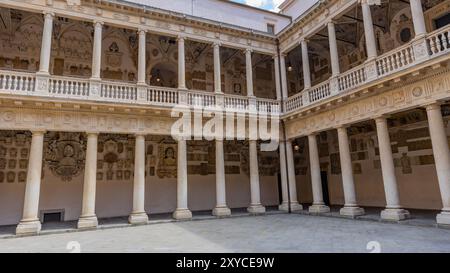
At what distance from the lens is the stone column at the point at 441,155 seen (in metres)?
8.70

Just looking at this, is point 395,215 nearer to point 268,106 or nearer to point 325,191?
point 268,106

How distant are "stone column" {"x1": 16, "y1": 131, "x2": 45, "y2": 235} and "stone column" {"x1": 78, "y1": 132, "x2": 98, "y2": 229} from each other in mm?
1447

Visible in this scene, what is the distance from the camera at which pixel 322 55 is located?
17.4 metres

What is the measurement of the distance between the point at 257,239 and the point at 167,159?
30.1 feet

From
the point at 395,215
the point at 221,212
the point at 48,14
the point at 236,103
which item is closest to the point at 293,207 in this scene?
the point at 221,212

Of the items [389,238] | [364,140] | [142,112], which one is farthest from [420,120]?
[142,112]

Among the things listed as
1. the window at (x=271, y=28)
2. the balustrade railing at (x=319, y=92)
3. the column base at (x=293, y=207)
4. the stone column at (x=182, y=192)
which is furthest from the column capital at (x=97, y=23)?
the column base at (x=293, y=207)

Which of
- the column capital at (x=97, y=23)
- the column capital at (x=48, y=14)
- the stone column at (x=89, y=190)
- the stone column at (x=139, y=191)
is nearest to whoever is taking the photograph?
the stone column at (x=89, y=190)

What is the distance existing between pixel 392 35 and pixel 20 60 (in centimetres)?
1677

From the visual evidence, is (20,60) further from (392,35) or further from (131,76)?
(392,35)

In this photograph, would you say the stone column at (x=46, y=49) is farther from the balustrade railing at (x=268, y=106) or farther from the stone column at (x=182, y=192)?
the balustrade railing at (x=268, y=106)

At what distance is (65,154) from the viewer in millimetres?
13836

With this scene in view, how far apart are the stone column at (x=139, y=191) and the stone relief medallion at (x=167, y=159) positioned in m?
3.46

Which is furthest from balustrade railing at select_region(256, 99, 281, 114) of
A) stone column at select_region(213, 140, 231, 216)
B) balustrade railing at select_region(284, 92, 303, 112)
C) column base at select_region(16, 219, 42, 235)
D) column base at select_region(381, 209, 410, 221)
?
column base at select_region(16, 219, 42, 235)
